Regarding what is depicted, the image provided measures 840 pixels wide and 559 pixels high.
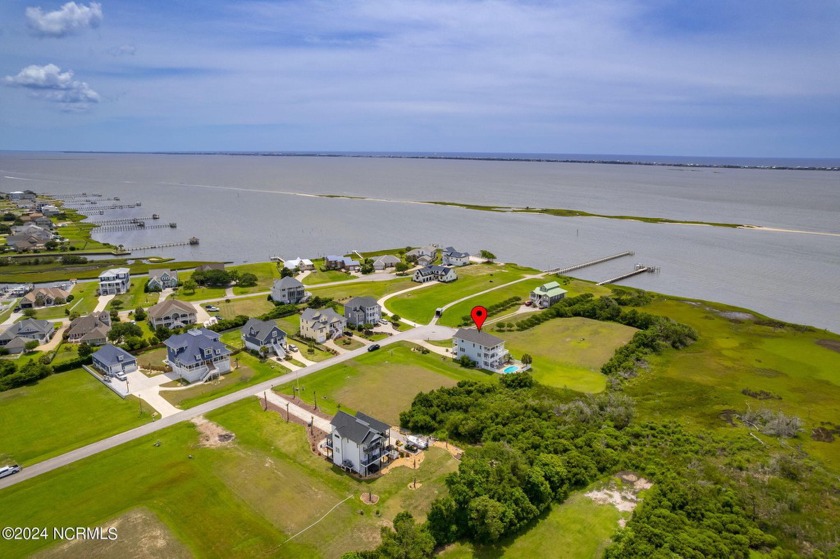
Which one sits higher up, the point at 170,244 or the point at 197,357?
the point at 197,357

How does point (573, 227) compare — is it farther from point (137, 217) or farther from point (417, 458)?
point (137, 217)

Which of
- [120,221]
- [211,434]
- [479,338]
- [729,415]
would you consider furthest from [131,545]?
[120,221]

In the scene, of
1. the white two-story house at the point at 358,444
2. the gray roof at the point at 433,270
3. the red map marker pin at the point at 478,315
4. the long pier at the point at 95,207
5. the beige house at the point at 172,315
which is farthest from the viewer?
the long pier at the point at 95,207

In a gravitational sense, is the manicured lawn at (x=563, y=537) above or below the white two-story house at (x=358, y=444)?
below

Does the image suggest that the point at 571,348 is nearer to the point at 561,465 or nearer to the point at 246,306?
the point at 561,465

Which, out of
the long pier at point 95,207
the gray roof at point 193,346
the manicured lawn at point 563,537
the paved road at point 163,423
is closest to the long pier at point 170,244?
the long pier at point 95,207

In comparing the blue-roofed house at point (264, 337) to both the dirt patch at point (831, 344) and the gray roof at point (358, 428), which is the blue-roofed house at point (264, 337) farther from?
the dirt patch at point (831, 344)
